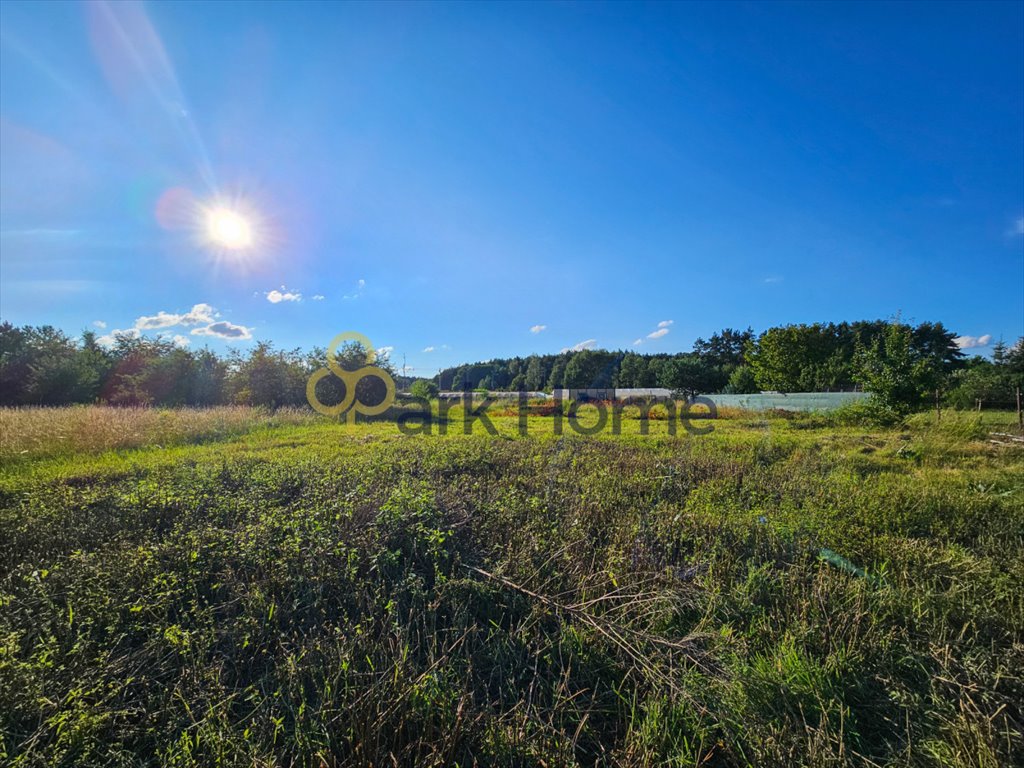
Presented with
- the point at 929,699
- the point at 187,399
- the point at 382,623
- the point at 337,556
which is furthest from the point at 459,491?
the point at 187,399

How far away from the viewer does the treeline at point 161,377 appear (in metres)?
18.5

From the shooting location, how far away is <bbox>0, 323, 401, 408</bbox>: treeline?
1853cm

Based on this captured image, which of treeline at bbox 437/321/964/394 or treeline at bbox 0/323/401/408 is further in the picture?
treeline at bbox 437/321/964/394

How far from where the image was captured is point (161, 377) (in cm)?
2053

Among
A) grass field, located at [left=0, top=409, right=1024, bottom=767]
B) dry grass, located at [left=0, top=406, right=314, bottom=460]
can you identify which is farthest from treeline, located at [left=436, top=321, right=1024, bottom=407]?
dry grass, located at [left=0, top=406, right=314, bottom=460]

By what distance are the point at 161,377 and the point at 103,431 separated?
16.5m

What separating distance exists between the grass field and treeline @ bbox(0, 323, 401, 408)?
1517 centimetres

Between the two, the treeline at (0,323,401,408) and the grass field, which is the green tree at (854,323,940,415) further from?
the treeline at (0,323,401,408)

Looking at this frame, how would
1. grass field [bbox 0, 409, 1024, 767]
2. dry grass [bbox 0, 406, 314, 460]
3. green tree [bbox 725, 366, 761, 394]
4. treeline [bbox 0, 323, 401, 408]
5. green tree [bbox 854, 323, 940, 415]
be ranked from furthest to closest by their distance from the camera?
1. green tree [bbox 725, 366, 761, 394]
2. treeline [bbox 0, 323, 401, 408]
3. green tree [bbox 854, 323, 940, 415]
4. dry grass [bbox 0, 406, 314, 460]
5. grass field [bbox 0, 409, 1024, 767]

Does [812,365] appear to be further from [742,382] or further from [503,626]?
[503,626]

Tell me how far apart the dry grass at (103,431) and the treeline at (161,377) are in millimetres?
7348

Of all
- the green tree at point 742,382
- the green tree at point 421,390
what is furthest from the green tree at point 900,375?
the green tree at point 742,382

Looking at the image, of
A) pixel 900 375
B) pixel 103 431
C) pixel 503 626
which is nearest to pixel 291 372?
pixel 103 431

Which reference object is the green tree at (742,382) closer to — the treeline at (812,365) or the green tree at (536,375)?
the treeline at (812,365)
